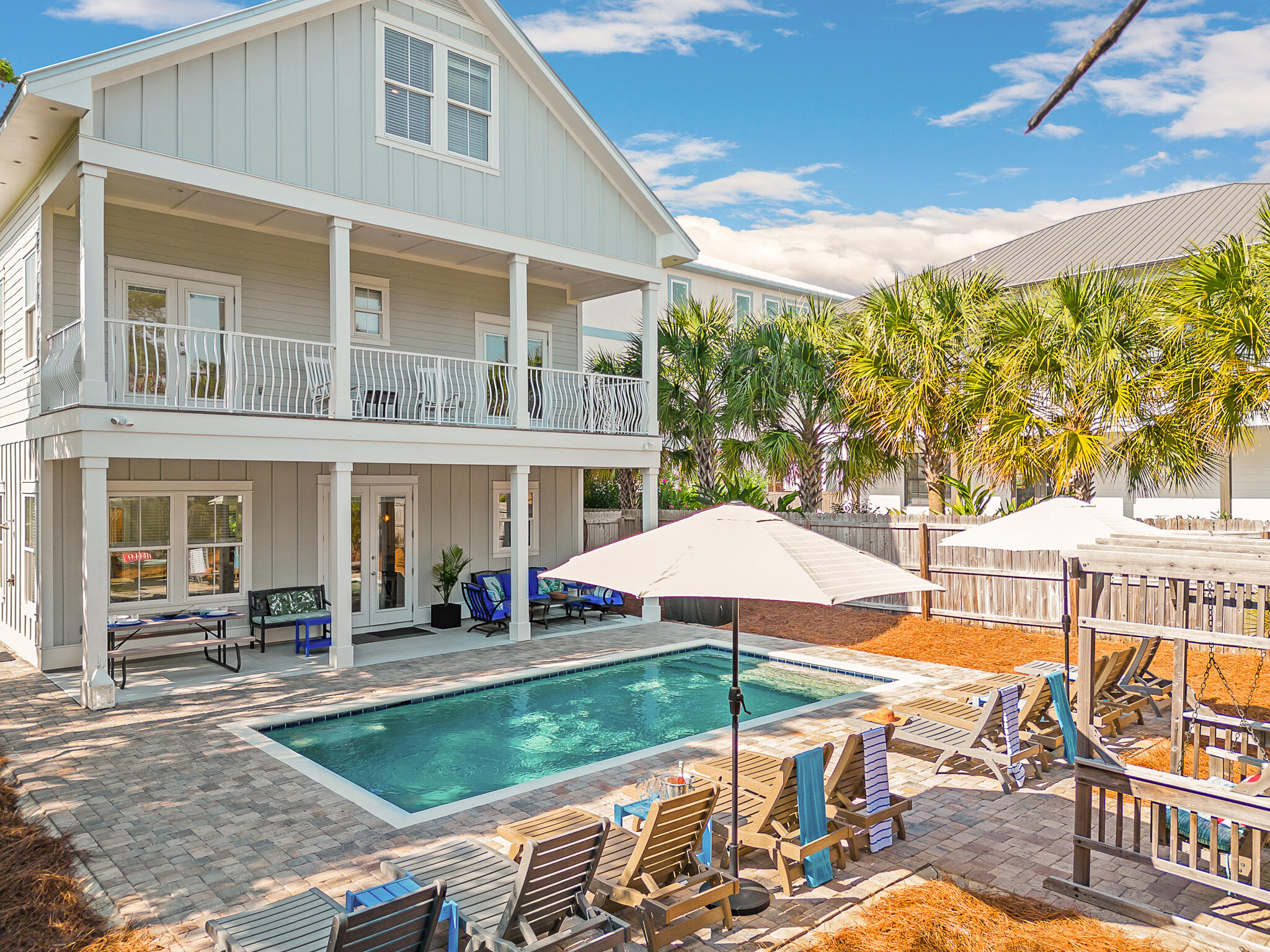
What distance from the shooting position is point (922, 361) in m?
15.7

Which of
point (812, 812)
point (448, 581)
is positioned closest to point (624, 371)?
point (448, 581)

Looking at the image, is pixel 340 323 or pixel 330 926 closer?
pixel 330 926

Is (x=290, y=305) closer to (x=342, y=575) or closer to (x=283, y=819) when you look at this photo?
(x=342, y=575)

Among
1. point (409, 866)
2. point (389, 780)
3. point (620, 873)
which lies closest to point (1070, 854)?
point (620, 873)

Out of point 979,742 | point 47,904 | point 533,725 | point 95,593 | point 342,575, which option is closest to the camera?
point 47,904

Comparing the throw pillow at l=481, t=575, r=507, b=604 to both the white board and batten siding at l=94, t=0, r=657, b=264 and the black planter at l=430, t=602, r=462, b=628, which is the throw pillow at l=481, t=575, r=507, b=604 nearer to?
the black planter at l=430, t=602, r=462, b=628

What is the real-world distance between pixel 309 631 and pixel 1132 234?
2652 cm

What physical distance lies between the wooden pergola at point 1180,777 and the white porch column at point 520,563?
881cm

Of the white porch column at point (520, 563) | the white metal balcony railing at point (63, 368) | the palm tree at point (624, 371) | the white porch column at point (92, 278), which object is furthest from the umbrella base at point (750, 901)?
the palm tree at point (624, 371)

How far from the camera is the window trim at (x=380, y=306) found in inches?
562

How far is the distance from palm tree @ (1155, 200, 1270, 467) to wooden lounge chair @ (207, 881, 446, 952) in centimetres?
1248

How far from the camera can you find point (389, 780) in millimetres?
7668

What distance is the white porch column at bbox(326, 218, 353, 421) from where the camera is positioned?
457 inches

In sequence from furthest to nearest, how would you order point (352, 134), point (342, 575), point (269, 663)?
point (269, 663) < point (352, 134) < point (342, 575)
